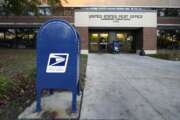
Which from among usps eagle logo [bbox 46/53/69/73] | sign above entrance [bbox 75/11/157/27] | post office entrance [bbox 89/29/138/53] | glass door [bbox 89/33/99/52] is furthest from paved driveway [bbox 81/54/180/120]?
post office entrance [bbox 89/29/138/53]

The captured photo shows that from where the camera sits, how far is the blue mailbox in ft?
22.4

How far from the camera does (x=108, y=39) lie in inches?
1570

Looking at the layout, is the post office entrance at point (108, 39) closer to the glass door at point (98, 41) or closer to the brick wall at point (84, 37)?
the glass door at point (98, 41)

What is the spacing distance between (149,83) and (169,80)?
3.96 ft

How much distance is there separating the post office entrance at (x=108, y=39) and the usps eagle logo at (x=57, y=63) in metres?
32.8

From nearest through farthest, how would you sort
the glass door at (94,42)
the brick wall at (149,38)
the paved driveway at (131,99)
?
the paved driveway at (131,99) < the brick wall at (149,38) < the glass door at (94,42)

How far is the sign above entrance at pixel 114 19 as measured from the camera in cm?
3609

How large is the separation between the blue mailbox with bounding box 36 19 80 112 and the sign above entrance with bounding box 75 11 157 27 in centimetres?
2934

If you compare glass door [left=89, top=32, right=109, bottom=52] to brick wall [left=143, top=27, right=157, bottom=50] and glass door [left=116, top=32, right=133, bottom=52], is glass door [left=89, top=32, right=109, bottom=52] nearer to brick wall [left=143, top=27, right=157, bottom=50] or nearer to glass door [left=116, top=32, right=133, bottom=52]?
glass door [left=116, top=32, right=133, bottom=52]

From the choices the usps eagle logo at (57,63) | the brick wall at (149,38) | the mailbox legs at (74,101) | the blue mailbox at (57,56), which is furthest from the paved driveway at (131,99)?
the brick wall at (149,38)

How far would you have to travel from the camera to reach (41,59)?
6.88 meters

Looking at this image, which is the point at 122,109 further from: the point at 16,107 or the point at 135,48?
the point at 135,48

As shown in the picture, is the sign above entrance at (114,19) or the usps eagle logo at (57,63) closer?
the usps eagle logo at (57,63)

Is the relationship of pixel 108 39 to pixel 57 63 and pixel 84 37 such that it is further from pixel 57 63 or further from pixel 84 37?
pixel 57 63
